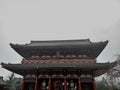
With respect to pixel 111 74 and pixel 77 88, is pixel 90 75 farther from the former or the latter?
pixel 111 74

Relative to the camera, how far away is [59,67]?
57.6ft

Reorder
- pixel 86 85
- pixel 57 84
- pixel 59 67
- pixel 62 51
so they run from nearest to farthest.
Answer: pixel 59 67 < pixel 86 85 < pixel 57 84 < pixel 62 51

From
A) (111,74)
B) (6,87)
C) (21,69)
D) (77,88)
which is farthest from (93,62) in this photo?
(6,87)

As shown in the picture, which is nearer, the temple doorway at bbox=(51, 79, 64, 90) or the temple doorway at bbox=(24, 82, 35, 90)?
the temple doorway at bbox=(51, 79, 64, 90)

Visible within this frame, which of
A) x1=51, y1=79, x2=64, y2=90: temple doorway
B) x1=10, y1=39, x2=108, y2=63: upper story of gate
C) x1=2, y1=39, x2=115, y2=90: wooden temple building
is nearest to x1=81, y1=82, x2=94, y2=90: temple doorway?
x1=2, y1=39, x2=115, y2=90: wooden temple building

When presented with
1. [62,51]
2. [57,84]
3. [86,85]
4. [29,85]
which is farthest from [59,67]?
[29,85]

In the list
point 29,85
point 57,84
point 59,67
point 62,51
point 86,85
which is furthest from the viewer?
point 62,51

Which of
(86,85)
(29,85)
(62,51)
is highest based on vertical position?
(62,51)

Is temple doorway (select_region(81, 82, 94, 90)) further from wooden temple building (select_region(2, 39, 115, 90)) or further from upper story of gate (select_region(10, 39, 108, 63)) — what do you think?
upper story of gate (select_region(10, 39, 108, 63))

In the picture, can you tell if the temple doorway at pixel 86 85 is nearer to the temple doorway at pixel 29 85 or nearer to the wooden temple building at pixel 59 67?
the wooden temple building at pixel 59 67

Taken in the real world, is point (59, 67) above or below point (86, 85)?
above

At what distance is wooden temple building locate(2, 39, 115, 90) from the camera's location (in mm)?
17922

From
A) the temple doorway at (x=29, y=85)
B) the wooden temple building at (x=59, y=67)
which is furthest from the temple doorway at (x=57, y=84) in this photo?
the temple doorway at (x=29, y=85)

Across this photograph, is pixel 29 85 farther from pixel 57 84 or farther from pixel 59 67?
pixel 59 67
